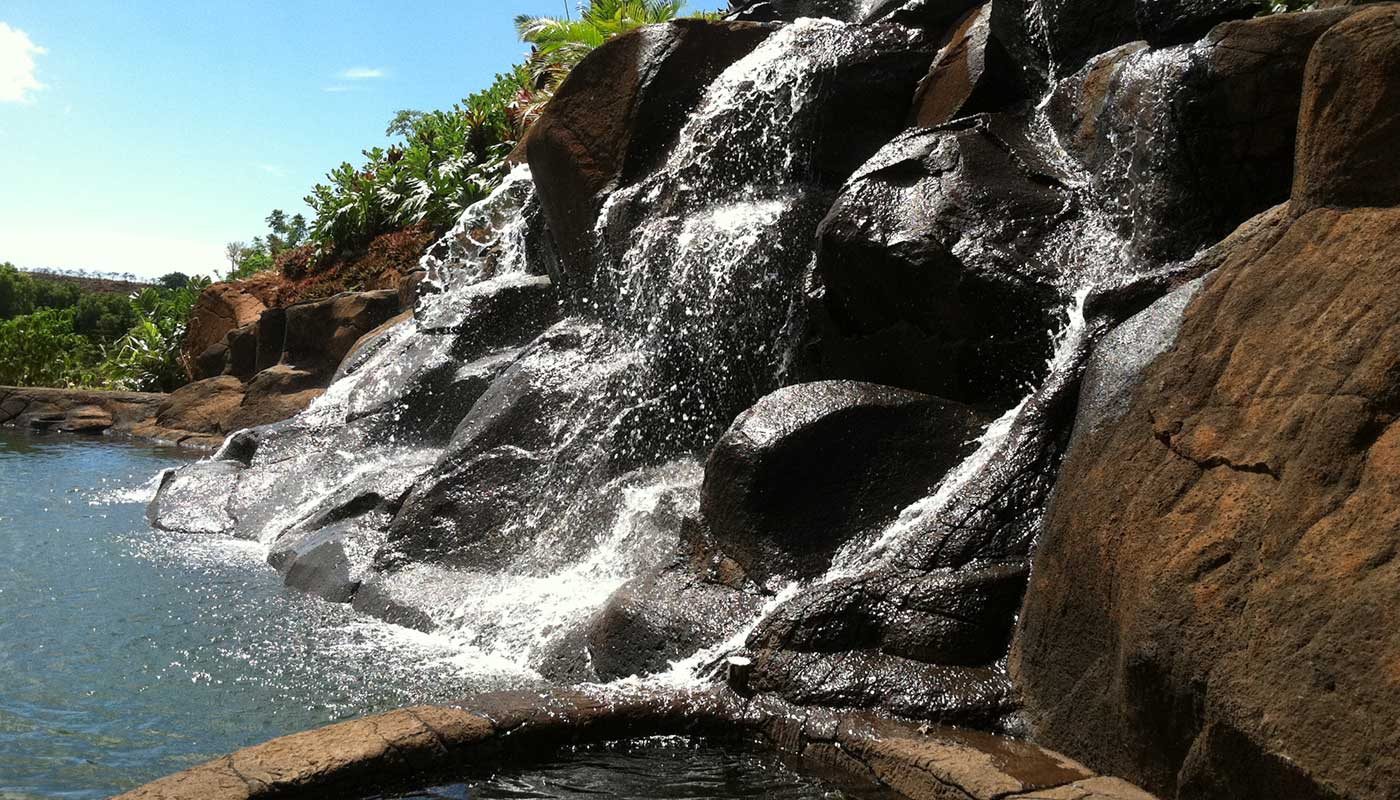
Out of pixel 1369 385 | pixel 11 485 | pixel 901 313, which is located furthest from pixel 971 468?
pixel 11 485

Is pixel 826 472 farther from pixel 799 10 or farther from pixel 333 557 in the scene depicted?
pixel 799 10

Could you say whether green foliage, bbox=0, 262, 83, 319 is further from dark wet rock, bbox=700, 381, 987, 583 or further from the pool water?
the pool water

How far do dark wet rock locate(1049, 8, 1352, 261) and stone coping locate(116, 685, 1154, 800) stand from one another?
4.03 metres

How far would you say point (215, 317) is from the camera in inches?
1011

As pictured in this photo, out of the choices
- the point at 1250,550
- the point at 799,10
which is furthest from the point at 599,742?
the point at 799,10

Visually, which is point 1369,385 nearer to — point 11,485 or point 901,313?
point 901,313

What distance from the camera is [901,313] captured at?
859cm

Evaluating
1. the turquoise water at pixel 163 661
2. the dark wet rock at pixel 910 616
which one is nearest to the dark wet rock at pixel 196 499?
the turquoise water at pixel 163 661

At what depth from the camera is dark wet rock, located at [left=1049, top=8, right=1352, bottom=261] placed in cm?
729

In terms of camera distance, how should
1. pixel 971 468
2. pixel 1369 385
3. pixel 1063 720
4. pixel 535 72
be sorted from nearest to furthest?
1. pixel 1369 385
2. pixel 1063 720
3. pixel 971 468
4. pixel 535 72

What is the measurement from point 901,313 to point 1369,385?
15.1 feet

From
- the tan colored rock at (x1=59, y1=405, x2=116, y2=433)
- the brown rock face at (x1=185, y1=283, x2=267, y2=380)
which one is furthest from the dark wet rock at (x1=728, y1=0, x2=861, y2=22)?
the tan colored rock at (x1=59, y1=405, x2=116, y2=433)

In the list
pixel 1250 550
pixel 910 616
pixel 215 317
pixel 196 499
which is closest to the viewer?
pixel 1250 550

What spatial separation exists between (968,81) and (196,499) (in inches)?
344
